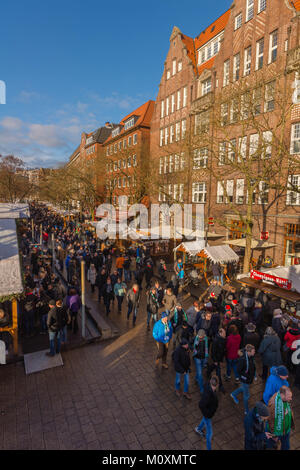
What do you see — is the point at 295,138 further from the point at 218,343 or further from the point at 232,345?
the point at 218,343

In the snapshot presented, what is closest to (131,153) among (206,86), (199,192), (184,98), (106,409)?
(184,98)

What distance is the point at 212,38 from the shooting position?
26.5m

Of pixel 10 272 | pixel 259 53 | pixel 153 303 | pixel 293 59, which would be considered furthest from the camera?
pixel 259 53

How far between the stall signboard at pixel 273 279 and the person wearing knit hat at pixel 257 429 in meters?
6.54

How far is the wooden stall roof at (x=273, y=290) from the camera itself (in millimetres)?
9124

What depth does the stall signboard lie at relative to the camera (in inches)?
386

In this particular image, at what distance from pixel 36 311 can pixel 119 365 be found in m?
3.60

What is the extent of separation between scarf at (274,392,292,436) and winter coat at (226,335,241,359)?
7.12ft

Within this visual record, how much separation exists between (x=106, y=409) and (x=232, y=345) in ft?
10.9

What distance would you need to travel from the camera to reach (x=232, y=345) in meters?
6.61

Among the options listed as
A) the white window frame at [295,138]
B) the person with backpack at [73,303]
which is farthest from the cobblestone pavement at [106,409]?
the white window frame at [295,138]

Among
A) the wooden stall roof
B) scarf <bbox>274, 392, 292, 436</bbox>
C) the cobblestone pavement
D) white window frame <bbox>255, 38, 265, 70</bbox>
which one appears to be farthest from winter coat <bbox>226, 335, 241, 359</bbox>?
white window frame <bbox>255, 38, 265, 70</bbox>

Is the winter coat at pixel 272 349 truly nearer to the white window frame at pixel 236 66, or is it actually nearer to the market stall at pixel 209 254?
the market stall at pixel 209 254

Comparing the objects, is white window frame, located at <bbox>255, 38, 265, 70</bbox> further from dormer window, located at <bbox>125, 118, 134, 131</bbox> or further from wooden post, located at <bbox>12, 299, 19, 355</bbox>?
dormer window, located at <bbox>125, 118, 134, 131</bbox>
